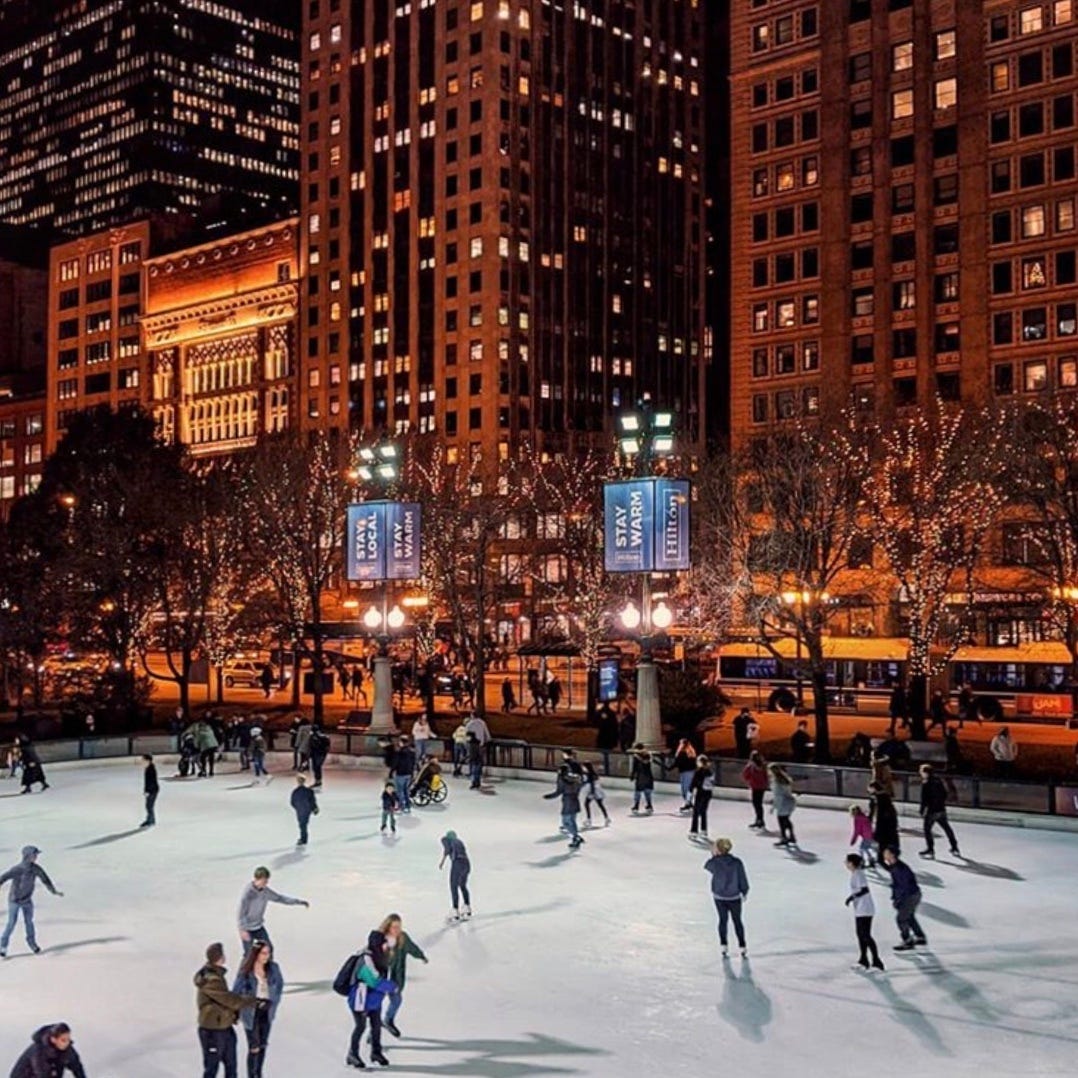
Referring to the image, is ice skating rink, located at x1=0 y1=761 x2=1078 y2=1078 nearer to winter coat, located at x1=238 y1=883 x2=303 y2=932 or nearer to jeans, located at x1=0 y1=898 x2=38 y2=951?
jeans, located at x1=0 y1=898 x2=38 y2=951

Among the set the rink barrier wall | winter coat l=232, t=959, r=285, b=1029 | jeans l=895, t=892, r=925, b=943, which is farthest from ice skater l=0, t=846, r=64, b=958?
the rink barrier wall

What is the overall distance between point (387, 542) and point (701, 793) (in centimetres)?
1610

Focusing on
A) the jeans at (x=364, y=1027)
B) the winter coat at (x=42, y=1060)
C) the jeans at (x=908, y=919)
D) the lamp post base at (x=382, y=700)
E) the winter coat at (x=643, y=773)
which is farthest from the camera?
the lamp post base at (x=382, y=700)

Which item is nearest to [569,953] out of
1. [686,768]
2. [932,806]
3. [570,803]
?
[570,803]

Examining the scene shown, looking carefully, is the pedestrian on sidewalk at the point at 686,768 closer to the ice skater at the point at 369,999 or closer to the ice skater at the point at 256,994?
the ice skater at the point at 369,999

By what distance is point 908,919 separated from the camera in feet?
54.1

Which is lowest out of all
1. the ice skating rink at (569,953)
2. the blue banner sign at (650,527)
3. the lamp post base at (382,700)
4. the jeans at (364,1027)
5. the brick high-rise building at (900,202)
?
the ice skating rink at (569,953)

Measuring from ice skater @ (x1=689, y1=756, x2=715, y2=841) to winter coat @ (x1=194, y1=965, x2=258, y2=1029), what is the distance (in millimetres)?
14447

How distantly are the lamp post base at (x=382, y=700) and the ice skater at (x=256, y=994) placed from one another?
2878cm

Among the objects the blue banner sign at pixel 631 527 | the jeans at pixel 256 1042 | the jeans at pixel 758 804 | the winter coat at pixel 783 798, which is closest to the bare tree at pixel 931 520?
the blue banner sign at pixel 631 527

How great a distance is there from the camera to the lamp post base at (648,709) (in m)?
33.8

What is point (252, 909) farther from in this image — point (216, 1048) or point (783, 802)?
point (783, 802)

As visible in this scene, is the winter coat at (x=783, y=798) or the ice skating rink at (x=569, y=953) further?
the winter coat at (x=783, y=798)

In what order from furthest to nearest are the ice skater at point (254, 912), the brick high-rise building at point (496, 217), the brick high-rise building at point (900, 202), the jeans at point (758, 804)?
the brick high-rise building at point (496, 217), the brick high-rise building at point (900, 202), the jeans at point (758, 804), the ice skater at point (254, 912)
